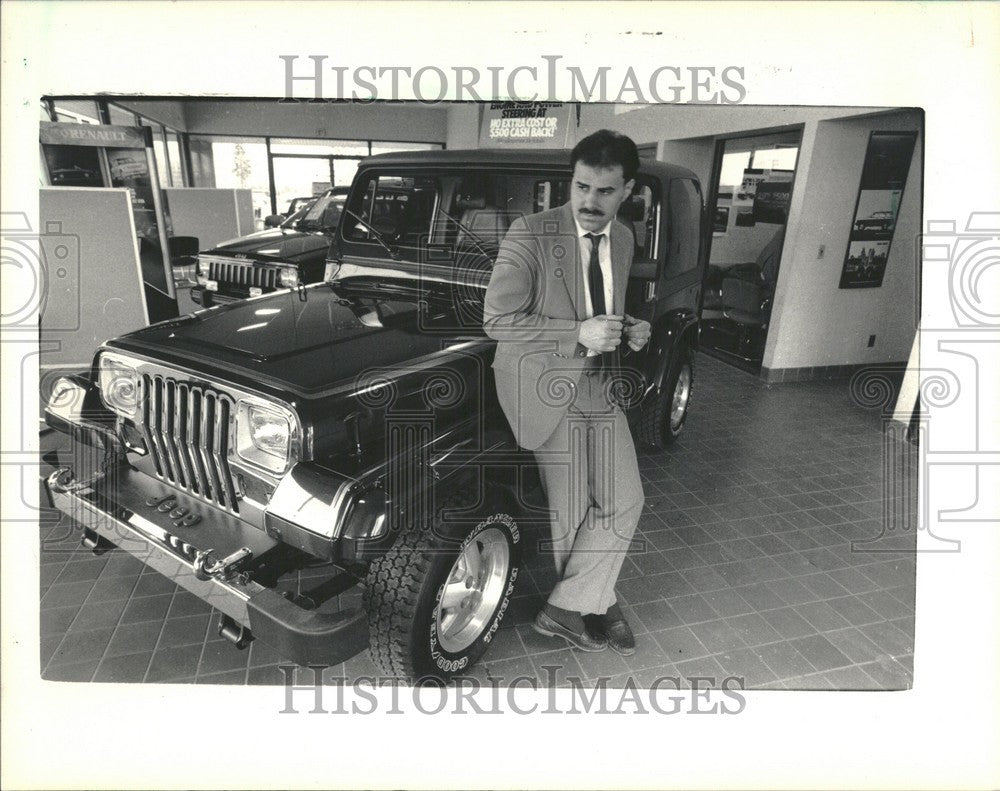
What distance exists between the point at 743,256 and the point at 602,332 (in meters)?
3.73

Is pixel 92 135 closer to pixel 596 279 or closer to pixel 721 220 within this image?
pixel 596 279

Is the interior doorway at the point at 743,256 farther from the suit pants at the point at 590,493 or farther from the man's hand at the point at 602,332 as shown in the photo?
the man's hand at the point at 602,332

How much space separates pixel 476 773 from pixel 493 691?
0.23 metres

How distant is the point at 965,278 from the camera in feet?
5.37

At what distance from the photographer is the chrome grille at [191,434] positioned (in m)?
1.82

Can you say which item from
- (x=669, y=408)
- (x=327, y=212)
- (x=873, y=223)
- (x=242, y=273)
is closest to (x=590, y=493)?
(x=669, y=408)

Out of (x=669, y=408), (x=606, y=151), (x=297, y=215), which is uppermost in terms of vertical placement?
(x=606, y=151)

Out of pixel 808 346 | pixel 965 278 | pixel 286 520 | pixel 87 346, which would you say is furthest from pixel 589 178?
pixel 808 346

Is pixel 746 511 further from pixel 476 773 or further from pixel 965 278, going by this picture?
pixel 476 773

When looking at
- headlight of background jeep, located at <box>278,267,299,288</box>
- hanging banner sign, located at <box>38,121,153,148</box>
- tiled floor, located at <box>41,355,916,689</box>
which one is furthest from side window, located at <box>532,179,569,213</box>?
headlight of background jeep, located at <box>278,267,299,288</box>

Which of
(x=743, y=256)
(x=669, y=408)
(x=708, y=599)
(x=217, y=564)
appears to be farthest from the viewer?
(x=743, y=256)

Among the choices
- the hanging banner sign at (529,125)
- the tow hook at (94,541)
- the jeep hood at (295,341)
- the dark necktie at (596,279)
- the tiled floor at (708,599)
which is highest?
the hanging banner sign at (529,125)

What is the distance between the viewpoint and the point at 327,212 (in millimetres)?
2801

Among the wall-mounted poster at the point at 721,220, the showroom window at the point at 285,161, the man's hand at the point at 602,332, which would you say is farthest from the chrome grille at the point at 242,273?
the wall-mounted poster at the point at 721,220
